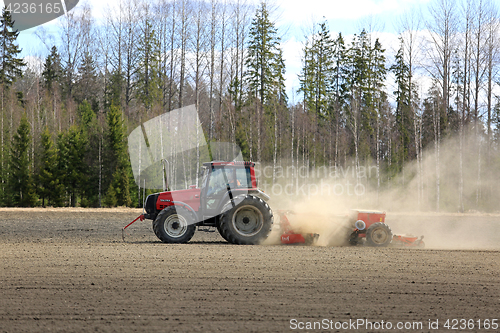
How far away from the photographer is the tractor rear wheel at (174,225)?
38.6 feet

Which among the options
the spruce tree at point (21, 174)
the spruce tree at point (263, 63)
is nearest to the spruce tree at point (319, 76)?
the spruce tree at point (263, 63)

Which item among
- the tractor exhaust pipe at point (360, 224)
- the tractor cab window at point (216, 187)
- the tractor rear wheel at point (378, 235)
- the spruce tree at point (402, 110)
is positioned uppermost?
the spruce tree at point (402, 110)

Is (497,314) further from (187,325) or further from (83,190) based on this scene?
(83,190)

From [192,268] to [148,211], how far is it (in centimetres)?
382

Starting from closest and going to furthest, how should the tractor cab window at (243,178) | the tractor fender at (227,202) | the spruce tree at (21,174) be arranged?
the tractor fender at (227,202) → the tractor cab window at (243,178) → the spruce tree at (21,174)

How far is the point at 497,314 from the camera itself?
620 cm

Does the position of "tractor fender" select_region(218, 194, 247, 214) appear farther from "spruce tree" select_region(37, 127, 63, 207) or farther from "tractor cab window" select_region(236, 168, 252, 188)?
"spruce tree" select_region(37, 127, 63, 207)

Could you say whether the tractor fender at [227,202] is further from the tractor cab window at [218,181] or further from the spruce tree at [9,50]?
the spruce tree at [9,50]

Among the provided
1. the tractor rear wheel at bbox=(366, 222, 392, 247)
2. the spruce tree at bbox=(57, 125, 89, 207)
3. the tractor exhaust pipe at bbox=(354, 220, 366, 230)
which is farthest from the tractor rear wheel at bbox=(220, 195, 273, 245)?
the spruce tree at bbox=(57, 125, 89, 207)

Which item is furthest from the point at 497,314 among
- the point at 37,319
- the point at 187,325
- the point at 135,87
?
the point at 135,87

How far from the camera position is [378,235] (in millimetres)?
12219

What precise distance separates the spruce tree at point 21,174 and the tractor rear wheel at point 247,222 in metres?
28.1

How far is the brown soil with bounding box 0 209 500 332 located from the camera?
229 inches

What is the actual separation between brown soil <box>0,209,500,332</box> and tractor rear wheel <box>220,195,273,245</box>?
0.42 meters
